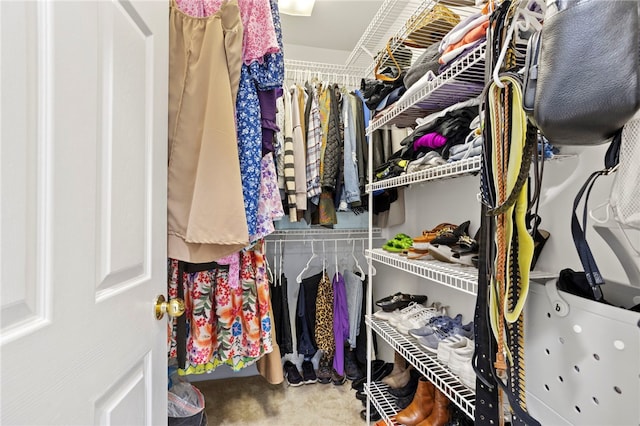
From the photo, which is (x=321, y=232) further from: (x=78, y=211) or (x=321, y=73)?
(x=78, y=211)

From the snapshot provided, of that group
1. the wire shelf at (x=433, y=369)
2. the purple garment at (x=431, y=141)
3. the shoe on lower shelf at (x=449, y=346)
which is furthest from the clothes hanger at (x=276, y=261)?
the purple garment at (x=431, y=141)

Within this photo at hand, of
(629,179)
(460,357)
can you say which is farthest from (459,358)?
(629,179)

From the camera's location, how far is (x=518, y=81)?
580 millimetres

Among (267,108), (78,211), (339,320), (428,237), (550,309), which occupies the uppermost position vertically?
(267,108)

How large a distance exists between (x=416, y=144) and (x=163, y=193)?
0.90m

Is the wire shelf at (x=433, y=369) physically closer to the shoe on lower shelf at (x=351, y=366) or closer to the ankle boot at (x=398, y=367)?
the ankle boot at (x=398, y=367)

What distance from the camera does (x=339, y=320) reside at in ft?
6.19

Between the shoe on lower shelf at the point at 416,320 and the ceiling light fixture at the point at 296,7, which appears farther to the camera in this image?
the ceiling light fixture at the point at 296,7

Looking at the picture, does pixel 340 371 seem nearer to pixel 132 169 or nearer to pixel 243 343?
pixel 243 343

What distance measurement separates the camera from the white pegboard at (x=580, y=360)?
484 millimetres

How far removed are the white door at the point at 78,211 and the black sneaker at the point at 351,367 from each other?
143 centimetres

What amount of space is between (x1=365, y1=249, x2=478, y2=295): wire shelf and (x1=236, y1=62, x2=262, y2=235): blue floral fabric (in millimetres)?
615

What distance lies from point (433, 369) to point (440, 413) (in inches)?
10.2

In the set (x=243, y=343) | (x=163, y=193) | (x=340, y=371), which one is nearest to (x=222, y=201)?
(x=163, y=193)
